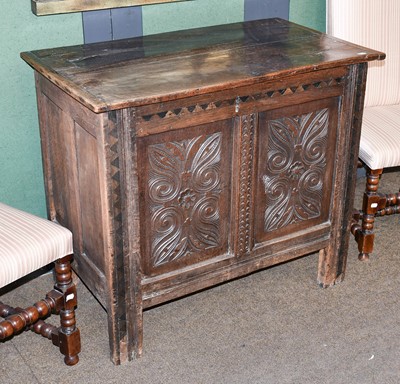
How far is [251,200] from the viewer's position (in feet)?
8.98

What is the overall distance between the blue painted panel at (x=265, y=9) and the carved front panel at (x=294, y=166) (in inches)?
26.6

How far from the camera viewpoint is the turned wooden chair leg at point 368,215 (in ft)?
10.4

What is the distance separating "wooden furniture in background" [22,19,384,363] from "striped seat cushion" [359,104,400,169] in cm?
20

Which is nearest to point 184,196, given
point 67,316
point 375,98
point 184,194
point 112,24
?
point 184,194

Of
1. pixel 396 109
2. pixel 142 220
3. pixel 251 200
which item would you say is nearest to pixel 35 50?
pixel 142 220

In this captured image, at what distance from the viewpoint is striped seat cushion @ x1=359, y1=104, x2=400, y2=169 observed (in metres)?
3.06

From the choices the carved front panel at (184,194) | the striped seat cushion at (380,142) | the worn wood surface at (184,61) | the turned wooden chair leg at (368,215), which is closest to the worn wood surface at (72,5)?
the worn wood surface at (184,61)

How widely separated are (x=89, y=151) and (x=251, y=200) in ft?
2.08

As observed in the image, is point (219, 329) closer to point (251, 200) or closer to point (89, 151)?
point (251, 200)

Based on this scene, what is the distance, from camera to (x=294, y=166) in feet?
9.16

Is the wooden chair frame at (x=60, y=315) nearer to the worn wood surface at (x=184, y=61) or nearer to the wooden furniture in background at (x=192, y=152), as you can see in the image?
the wooden furniture in background at (x=192, y=152)

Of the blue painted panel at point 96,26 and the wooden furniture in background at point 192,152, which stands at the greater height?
the blue painted panel at point 96,26

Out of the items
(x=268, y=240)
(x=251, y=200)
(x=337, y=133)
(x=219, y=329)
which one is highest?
(x=337, y=133)

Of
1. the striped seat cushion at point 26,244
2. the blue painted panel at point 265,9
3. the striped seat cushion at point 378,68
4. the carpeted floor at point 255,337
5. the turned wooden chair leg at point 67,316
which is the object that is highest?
the blue painted panel at point 265,9
